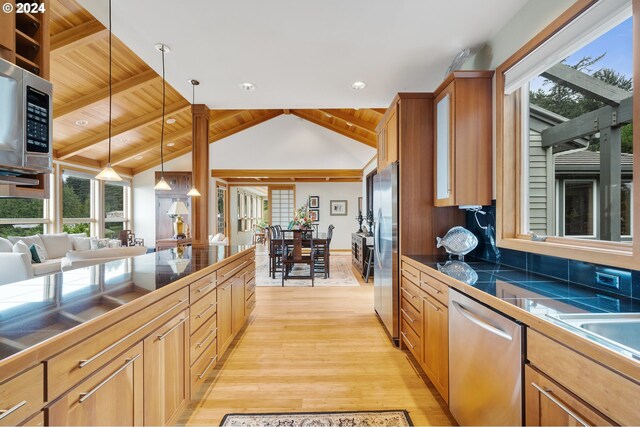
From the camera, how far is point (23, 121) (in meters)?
1.20

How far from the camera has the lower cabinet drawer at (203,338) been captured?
1812 mm

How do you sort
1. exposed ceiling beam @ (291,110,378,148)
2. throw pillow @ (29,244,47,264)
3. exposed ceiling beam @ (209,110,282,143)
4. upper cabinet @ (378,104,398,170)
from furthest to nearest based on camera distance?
exposed ceiling beam @ (209,110,282,143)
exposed ceiling beam @ (291,110,378,148)
throw pillow @ (29,244,47,264)
upper cabinet @ (378,104,398,170)

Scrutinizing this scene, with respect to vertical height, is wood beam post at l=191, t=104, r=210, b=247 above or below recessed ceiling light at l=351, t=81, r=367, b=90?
below

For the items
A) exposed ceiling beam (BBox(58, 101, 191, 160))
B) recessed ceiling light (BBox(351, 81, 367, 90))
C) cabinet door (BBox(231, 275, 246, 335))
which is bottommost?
cabinet door (BBox(231, 275, 246, 335))

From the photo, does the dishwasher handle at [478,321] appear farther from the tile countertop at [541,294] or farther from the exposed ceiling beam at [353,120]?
the exposed ceiling beam at [353,120]

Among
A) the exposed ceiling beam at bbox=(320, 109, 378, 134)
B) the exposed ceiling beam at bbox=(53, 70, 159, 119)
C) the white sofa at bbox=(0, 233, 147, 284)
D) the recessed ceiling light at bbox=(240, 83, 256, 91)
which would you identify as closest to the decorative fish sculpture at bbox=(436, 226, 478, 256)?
the recessed ceiling light at bbox=(240, 83, 256, 91)

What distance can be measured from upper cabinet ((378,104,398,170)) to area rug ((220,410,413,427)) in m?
2.08

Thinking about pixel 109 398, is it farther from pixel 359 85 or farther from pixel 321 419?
pixel 359 85

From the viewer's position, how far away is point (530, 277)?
1.75 metres

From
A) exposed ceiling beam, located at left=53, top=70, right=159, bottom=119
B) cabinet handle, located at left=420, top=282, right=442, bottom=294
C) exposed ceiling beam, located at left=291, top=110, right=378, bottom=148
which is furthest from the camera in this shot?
exposed ceiling beam, located at left=291, top=110, right=378, bottom=148

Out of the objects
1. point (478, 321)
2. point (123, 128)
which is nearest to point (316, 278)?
point (478, 321)

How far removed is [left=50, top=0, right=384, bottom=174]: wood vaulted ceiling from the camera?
3.10 metres

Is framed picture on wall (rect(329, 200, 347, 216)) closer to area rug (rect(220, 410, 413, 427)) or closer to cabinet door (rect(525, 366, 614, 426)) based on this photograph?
area rug (rect(220, 410, 413, 427))

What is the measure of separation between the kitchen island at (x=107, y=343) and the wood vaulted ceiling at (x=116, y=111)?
226cm
